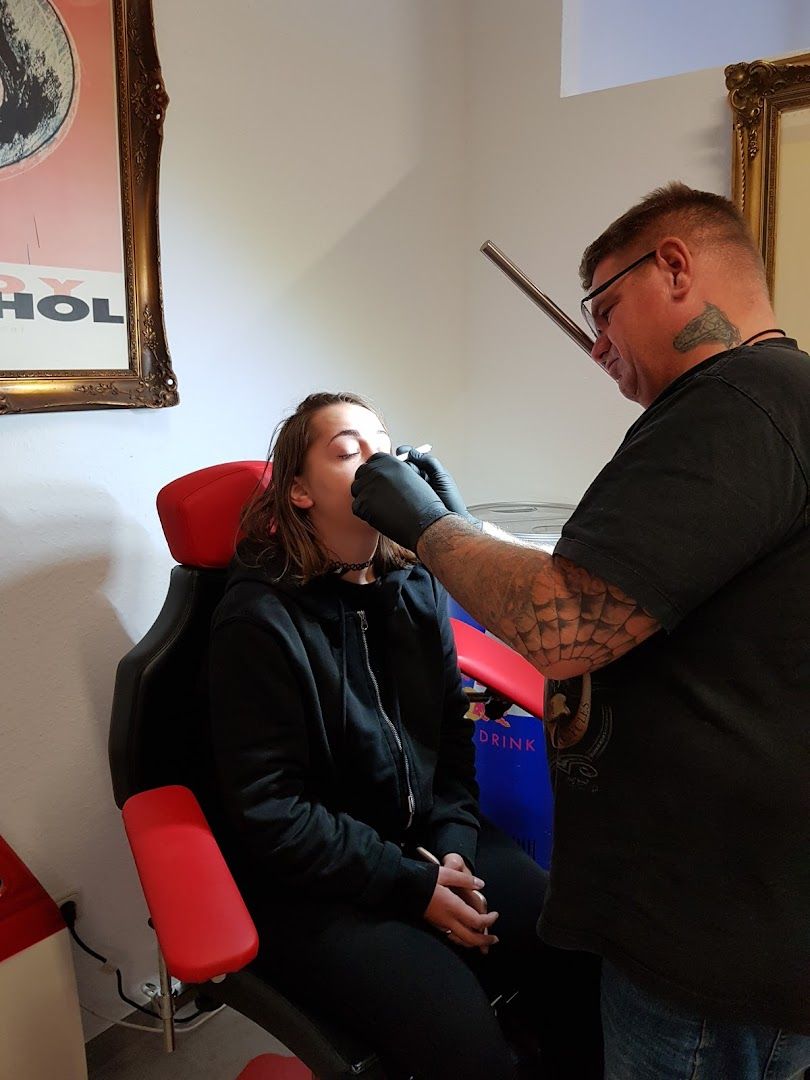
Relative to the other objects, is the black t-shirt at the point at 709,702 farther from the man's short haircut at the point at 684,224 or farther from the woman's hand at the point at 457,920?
the woman's hand at the point at 457,920

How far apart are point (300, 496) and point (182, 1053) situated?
116 cm

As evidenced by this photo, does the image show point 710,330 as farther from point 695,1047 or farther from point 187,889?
point 187,889

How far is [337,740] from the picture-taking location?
1316mm

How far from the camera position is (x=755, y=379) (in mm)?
798

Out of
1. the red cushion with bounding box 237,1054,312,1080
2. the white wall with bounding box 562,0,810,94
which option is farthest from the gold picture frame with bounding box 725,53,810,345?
the red cushion with bounding box 237,1054,312,1080

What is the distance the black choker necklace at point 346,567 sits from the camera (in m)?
1.37

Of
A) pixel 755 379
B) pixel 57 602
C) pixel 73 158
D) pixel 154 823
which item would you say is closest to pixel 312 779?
pixel 154 823

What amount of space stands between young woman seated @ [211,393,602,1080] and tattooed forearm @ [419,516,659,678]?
Result: 46cm

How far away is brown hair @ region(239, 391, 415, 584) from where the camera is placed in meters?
1.33

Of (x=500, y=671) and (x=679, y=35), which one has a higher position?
(x=679, y=35)

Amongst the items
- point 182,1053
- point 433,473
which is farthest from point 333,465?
point 182,1053

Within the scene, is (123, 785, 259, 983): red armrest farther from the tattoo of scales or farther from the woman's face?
the tattoo of scales

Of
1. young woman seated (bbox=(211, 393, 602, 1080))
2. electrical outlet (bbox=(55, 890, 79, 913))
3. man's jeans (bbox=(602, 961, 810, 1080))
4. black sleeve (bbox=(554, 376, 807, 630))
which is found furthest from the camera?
electrical outlet (bbox=(55, 890, 79, 913))

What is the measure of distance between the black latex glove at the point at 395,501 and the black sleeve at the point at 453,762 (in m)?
0.44
